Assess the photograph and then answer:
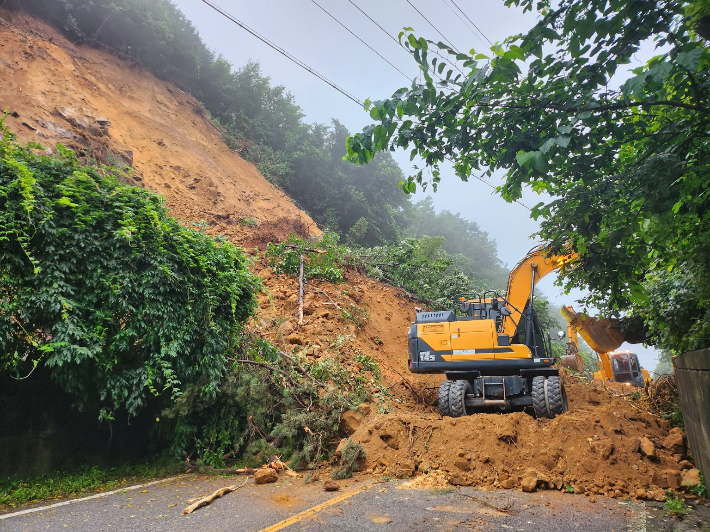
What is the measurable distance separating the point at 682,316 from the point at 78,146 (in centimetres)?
1711

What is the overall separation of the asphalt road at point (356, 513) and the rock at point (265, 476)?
1.42 ft

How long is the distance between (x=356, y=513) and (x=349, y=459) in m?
1.78

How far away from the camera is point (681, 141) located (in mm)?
3287

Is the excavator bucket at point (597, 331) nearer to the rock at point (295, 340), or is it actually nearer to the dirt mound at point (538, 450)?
the dirt mound at point (538, 450)

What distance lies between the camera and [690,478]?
5074 millimetres

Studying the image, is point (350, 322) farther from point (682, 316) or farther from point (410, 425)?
point (682, 316)

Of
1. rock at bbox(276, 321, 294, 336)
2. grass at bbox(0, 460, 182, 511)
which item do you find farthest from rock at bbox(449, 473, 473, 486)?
rock at bbox(276, 321, 294, 336)

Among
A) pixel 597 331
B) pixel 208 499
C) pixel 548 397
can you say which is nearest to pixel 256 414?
pixel 208 499

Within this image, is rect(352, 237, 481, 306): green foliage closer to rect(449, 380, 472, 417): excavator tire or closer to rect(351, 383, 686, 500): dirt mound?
rect(449, 380, 472, 417): excavator tire

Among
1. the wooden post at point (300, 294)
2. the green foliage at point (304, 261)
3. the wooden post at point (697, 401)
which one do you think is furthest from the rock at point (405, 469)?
the green foliage at point (304, 261)

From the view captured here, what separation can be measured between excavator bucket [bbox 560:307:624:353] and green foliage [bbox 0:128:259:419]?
10546 mm

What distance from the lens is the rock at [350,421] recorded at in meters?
7.77

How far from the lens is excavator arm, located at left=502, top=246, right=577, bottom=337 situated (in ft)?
29.6

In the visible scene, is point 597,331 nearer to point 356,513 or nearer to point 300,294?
point 300,294
